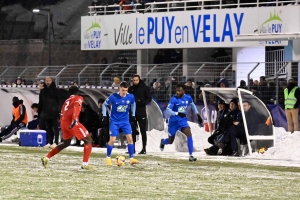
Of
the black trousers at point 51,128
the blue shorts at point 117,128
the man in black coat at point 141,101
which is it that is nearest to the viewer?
the blue shorts at point 117,128

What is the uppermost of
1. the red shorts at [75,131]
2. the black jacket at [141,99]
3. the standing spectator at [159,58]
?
the standing spectator at [159,58]

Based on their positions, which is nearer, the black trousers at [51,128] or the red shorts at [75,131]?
the red shorts at [75,131]

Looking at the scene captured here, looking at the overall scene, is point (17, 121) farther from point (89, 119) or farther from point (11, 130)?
point (89, 119)

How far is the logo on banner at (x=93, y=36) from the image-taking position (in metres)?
45.5

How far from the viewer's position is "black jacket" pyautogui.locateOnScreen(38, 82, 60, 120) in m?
26.7

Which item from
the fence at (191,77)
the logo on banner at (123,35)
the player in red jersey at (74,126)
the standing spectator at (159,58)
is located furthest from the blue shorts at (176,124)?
the standing spectator at (159,58)

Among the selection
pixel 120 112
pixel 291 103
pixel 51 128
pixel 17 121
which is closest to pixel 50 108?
pixel 51 128

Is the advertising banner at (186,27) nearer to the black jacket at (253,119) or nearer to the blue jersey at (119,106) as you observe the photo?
the black jacket at (253,119)

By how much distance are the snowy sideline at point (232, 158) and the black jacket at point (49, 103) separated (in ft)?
3.93

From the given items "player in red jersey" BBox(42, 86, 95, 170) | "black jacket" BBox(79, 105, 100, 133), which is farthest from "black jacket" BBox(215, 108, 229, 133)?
"player in red jersey" BBox(42, 86, 95, 170)

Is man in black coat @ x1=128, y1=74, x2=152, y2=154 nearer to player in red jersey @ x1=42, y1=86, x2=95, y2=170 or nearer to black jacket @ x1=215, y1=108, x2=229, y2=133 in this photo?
black jacket @ x1=215, y1=108, x2=229, y2=133

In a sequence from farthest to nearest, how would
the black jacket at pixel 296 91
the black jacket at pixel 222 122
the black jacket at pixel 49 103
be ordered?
the black jacket at pixel 296 91 < the black jacket at pixel 49 103 < the black jacket at pixel 222 122

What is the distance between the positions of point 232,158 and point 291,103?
5.96 metres

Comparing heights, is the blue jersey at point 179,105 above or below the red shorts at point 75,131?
above
